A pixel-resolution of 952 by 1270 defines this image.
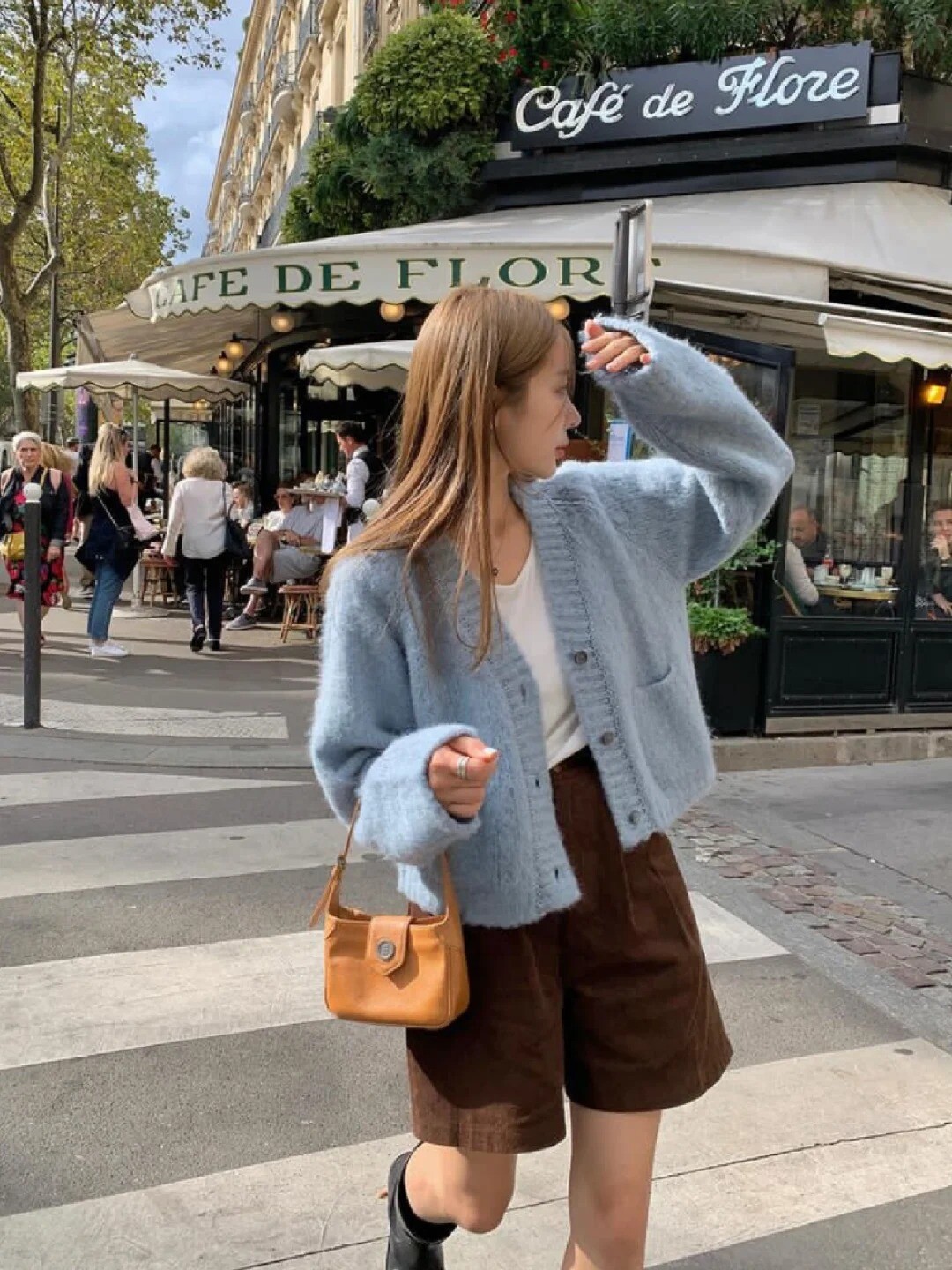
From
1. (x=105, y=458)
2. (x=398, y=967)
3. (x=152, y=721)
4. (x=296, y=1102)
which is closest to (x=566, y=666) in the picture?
(x=398, y=967)

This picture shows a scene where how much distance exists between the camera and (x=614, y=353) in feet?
5.80

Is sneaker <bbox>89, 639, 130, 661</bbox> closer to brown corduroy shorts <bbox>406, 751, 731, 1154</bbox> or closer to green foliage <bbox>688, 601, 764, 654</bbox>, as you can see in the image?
green foliage <bbox>688, 601, 764, 654</bbox>

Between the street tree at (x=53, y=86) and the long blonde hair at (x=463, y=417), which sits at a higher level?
the street tree at (x=53, y=86)

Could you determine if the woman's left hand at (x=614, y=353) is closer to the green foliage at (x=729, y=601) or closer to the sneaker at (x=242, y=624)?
the green foliage at (x=729, y=601)

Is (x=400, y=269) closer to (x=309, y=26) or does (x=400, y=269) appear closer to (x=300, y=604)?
(x=300, y=604)

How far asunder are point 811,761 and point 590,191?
19.3 ft

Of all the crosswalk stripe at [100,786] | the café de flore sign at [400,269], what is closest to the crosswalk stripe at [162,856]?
the crosswalk stripe at [100,786]

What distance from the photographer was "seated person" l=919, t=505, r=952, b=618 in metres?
7.93

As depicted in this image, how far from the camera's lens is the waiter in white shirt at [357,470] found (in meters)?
10.1

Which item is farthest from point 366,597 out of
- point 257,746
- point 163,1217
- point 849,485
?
point 849,485

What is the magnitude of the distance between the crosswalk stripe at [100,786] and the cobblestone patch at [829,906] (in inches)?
90.8

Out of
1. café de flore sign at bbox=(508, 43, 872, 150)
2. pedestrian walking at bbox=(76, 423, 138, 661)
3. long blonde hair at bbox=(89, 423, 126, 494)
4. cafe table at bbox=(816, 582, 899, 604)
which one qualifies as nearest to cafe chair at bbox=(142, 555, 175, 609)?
long blonde hair at bbox=(89, 423, 126, 494)

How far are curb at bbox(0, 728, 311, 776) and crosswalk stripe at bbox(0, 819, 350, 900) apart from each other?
1.17 meters

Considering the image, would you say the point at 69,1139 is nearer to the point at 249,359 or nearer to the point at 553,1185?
the point at 553,1185
